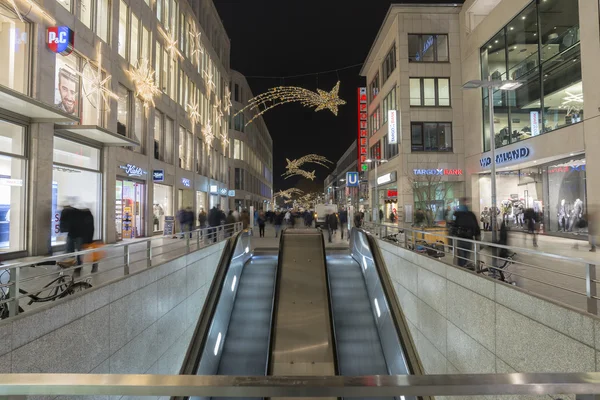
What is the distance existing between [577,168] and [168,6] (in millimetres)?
25305

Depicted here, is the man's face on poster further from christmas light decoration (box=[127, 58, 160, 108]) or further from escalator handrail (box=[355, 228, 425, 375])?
escalator handrail (box=[355, 228, 425, 375])

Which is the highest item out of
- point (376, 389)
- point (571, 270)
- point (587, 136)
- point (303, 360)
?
A: point (587, 136)

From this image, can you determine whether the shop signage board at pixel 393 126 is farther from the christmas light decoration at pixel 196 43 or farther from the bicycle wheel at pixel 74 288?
the bicycle wheel at pixel 74 288

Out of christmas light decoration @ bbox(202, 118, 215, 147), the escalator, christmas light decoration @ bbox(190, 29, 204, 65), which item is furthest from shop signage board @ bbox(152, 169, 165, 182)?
christmas light decoration @ bbox(190, 29, 204, 65)

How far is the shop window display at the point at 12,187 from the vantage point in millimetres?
11273

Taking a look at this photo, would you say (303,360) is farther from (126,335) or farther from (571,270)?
(571,270)

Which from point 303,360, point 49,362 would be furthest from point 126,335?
point 303,360

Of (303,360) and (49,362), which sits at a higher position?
(49,362)

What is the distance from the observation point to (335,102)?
14.8m

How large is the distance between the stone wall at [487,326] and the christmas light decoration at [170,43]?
21116 millimetres

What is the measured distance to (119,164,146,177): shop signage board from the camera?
60.2 feet

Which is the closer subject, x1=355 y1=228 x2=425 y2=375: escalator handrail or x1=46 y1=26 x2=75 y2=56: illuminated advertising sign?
x1=355 y1=228 x2=425 y2=375: escalator handrail

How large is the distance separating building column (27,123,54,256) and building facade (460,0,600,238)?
66.2ft

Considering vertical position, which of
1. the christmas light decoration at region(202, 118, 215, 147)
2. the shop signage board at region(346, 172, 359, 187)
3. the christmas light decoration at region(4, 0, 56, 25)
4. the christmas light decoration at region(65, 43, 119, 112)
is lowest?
the shop signage board at region(346, 172, 359, 187)
